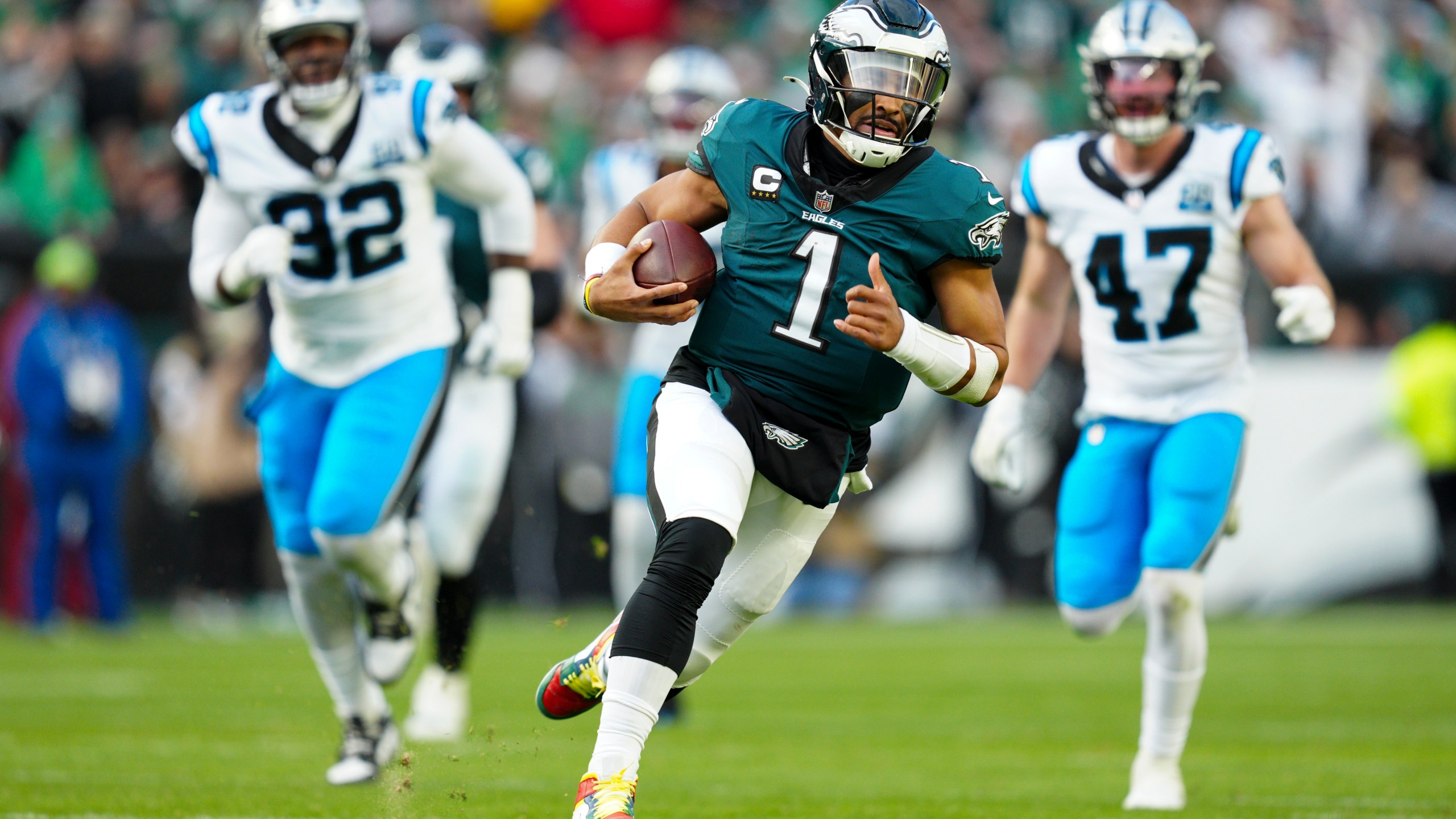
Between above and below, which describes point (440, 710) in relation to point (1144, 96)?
below

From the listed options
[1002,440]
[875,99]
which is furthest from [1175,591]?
[875,99]

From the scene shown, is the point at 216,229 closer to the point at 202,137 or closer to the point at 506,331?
the point at 202,137

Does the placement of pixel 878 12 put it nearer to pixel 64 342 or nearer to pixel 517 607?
pixel 64 342

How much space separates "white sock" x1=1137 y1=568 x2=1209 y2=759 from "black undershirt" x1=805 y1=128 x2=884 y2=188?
4.98 ft

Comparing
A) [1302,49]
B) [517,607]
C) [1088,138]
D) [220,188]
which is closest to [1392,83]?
[1302,49]

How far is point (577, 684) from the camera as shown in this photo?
3947 millimetres

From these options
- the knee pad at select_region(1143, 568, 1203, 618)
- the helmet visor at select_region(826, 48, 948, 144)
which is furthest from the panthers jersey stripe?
the knee pad at select_region(1143, 568, 1203, 618)

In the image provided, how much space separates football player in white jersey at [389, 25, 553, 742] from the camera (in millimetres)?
6043

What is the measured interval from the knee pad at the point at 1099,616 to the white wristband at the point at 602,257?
1.88m

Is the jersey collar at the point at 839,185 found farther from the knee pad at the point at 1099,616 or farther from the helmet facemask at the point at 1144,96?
the knee pad at the point at 1099,616

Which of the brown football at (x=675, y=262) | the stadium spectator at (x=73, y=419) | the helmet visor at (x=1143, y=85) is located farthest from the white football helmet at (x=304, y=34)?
the stadium spectator at (x=73, y=419)

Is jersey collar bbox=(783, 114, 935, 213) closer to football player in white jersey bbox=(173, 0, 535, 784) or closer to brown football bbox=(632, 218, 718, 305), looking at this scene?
brown football bbox=(632, 218, 718, 305)

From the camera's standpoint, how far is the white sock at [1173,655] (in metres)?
4.77

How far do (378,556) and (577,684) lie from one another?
125cm
